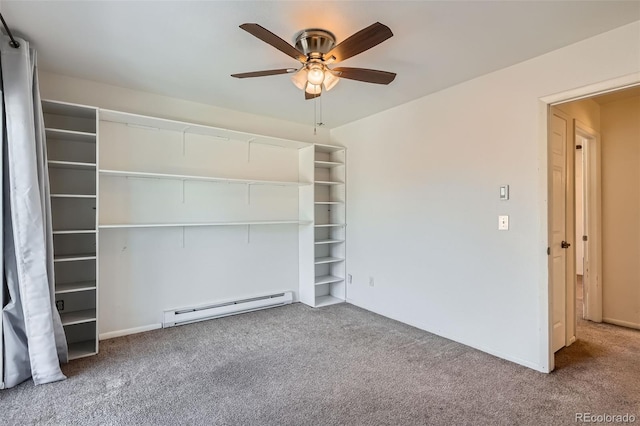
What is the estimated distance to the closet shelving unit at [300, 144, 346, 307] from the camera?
437cm

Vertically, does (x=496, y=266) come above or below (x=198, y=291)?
above

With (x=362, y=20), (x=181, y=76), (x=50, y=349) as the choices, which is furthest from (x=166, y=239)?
(x=362, y=20)

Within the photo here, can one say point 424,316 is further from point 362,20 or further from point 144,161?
point 144,161

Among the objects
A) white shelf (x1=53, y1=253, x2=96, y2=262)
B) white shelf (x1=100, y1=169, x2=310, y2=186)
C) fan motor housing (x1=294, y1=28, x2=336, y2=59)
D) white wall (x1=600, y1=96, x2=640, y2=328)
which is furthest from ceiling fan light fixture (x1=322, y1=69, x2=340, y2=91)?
white wall (x1=600, y1=96, x2=640, y2=328)

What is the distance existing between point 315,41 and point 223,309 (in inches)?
120

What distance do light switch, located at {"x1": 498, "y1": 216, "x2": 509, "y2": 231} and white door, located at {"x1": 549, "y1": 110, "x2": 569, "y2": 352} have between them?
428 mm

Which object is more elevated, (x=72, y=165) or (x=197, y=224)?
(x=72, y=165)

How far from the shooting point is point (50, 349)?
238 cm

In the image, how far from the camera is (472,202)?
3.06 metres

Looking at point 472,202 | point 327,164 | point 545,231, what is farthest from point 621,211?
point 327,164

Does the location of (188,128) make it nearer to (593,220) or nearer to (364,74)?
(364,74)

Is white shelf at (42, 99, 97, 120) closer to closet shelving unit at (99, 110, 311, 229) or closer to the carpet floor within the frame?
closet shelving unit at (99, 110, 311, 229)

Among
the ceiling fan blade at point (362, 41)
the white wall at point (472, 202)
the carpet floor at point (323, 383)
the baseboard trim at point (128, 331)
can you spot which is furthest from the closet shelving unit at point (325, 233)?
the ceiling fan blade at point (362, 41)

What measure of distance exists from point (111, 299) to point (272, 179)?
87.3 inches
